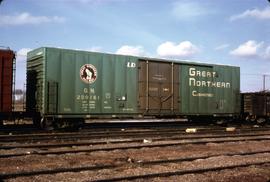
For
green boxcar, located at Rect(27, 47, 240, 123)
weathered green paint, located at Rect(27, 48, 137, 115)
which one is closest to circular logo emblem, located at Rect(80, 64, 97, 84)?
green boxcar, located at Rect(27, 47, 240, 123)

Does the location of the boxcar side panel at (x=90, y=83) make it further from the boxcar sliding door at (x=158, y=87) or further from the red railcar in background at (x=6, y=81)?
the red railcar in background at (x=6, y=81)

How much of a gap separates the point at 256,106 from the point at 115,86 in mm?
11413

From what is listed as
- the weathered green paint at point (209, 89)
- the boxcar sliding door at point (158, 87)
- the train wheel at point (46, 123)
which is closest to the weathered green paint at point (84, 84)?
the train wheel at point (46, 123)

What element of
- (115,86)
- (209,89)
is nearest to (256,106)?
(209,89)

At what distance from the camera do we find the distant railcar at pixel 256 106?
25500mm

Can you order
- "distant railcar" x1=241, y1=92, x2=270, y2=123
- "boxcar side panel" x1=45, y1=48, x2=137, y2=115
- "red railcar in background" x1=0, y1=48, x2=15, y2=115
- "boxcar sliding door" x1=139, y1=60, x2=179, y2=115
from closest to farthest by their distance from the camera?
"red railcar in background" x1=0, y1=48, x2=15, y2=115
"boxcar side panel" x1=45, y1=48, x2=137, y2=115
"boxcar sliding door" x1=139, y1=60, x2=179, y2=115
"distant railcar" x1=241, y1=92, x2=270, y2=123

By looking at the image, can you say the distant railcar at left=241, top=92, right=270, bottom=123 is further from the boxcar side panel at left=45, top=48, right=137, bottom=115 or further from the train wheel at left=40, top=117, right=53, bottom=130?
the train wheel at left=40, top=117, right=53, bottom=130

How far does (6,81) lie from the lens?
1634cm

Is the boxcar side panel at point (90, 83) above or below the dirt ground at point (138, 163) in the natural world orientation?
above

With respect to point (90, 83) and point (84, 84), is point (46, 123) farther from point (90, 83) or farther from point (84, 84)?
point (90, 83)

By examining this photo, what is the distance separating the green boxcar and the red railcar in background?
137 cm

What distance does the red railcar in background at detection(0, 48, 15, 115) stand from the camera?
16234 millimetres

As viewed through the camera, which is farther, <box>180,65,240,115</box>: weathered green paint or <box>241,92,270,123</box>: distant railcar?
<box>241,92,270,123</box>: distant railcar

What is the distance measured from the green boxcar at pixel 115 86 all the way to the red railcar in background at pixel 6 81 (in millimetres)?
1369
